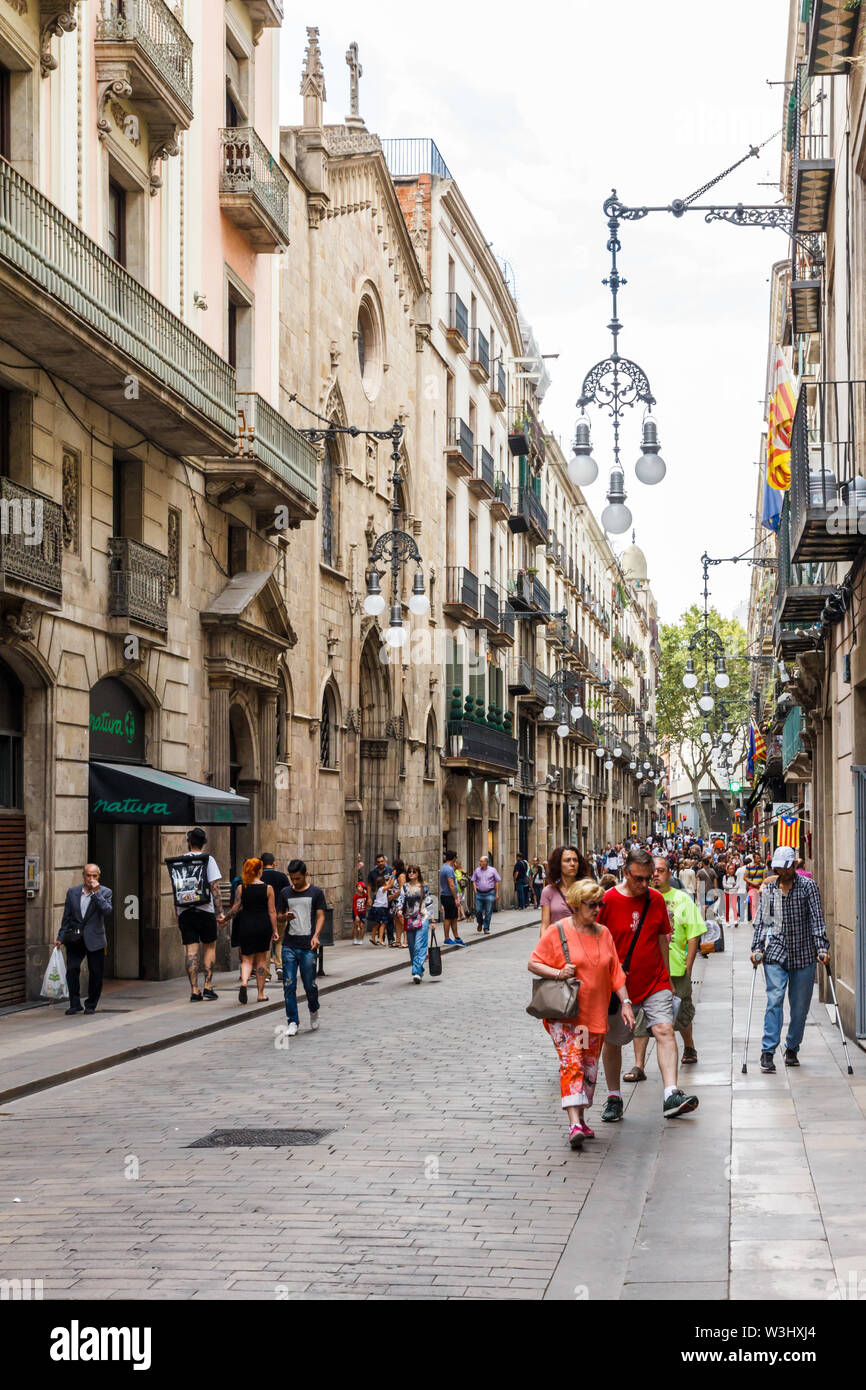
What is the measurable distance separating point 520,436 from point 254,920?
37.3 m

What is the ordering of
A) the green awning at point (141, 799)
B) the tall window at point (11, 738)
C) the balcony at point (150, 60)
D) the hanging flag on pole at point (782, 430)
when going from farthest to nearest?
the balcony at point (150, 60) → the green awning at point (141, 799) → the hanging flag on pole at point (782, 430) → the tall window at point (11, 738)

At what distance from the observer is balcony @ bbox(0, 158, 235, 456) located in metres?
15.0

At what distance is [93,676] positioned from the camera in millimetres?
18391

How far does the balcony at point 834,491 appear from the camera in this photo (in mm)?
12555

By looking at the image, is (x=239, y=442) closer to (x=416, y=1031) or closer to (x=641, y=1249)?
(x=416, y=1031)

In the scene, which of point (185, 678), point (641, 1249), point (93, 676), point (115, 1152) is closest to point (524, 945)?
point (185, 678)

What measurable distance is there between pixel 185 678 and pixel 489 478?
26.4 metres

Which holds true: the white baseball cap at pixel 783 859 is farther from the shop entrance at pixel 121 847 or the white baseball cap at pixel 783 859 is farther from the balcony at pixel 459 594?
the balcony at pixel 459 594

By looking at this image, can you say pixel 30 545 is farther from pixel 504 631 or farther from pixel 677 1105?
pixel 504 631

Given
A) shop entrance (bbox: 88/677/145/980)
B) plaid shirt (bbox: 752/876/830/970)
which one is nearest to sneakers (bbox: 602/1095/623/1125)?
plaid shirt (bbox: 752/876/830/970)

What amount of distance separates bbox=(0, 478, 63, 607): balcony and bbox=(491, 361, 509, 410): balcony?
33.1 meters

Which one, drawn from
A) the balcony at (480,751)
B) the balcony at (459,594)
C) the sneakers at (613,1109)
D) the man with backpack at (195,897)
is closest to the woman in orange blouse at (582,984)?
the sneakers at (613,1109)

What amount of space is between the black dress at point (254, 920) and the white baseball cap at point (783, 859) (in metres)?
6.91

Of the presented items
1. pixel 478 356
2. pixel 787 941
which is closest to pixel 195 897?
pixel 787 941
